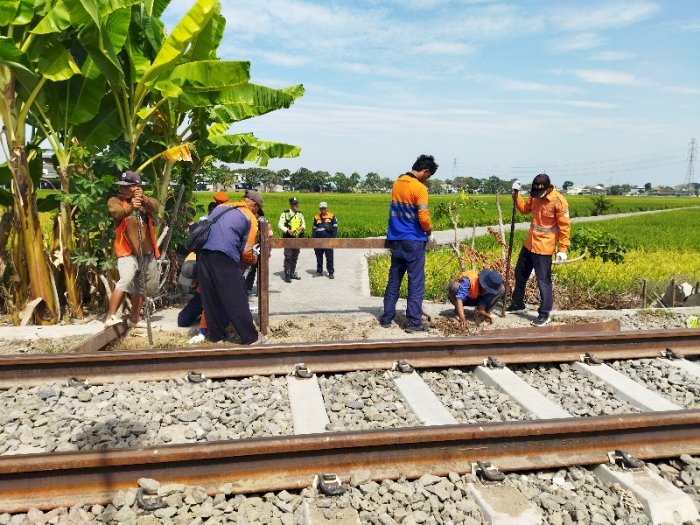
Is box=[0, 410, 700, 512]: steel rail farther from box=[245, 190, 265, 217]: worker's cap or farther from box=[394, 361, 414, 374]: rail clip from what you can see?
box=[245, 190, 265, 217]: worker's cap

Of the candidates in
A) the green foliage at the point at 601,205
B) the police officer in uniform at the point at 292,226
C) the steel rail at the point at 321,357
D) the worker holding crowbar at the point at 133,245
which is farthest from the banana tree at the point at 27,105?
the green foliage at the point at 601,205

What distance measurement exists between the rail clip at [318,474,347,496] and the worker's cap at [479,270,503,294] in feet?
14.4

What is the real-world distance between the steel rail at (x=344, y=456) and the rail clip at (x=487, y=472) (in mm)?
53

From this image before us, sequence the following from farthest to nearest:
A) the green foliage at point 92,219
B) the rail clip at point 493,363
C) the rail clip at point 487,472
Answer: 1. the green foliage at point 92,219
2. the rail clip at point 493,363
3. the rail clip at point 487,472

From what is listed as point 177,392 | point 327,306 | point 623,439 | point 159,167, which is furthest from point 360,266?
point 623,439

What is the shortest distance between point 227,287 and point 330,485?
3124mm

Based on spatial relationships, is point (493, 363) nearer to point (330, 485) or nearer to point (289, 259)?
point (330, 485)

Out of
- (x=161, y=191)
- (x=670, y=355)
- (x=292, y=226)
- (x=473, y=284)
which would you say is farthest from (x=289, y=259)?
(x=670, y=355)

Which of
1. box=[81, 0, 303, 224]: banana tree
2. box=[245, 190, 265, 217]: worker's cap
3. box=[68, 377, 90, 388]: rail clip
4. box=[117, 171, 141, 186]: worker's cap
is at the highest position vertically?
box=[81, 0, 303, 224]: banana tree

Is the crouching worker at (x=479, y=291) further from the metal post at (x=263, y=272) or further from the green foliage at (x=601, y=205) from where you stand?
the green foliage at (x=601, y=205)

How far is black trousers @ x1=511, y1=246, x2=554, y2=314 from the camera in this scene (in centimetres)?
722

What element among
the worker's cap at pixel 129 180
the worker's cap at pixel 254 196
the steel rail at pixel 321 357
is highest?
the worker's cap at pixel 129 180

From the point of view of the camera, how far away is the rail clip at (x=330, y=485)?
3.02 metres

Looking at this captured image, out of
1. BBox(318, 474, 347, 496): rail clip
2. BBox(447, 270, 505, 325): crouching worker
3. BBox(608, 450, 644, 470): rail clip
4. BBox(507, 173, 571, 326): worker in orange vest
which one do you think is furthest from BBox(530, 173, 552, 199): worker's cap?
BBox(318, 474, 347, 496): rail clip
